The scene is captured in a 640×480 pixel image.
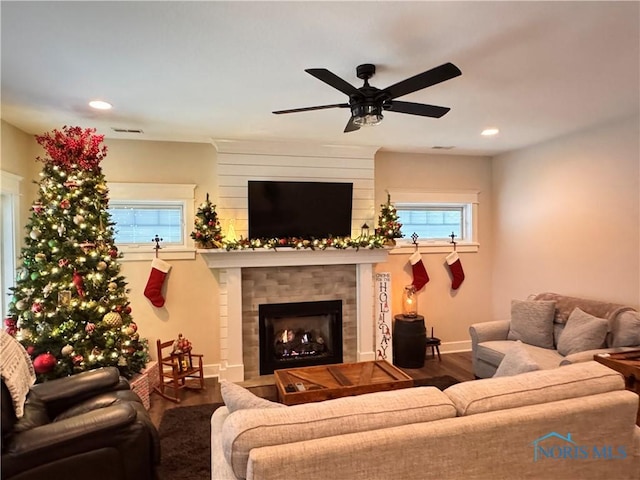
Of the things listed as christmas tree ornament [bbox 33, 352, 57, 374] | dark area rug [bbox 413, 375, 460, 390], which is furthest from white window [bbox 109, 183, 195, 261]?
dark area rug [bbox 413, 375, 460, 390]

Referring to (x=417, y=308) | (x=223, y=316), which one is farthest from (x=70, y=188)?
(x=417, y=308)

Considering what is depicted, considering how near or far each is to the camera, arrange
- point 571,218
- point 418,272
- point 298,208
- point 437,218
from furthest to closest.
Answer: point 437,218
point 418,272
point 298,208
point 571,218

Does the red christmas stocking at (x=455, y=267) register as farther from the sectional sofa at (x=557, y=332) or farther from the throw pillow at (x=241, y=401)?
the throw pillow at (x=241, y=401)

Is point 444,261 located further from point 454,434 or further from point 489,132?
point 454,434

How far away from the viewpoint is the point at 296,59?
7.54 feet

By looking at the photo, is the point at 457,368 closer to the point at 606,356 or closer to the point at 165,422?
the point at 606,356

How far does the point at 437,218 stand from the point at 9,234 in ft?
16.1

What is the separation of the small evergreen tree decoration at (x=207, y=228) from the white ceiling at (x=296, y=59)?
0.87 metres

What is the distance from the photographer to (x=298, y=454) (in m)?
1.32

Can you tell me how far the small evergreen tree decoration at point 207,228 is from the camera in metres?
3.94

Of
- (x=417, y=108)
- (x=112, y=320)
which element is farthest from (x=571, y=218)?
(x=112, y=320)

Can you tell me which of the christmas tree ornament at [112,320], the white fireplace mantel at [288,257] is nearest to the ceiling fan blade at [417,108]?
the white fireplace mantel at [288,257]

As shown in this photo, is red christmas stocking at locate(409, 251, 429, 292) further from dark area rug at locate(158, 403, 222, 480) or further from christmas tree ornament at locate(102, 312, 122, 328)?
christmas tree ornament at locate(102, 312, 122, 328)

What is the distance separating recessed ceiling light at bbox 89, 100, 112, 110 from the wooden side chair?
2243mm
